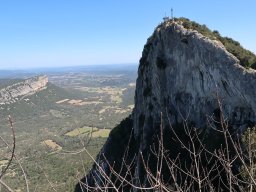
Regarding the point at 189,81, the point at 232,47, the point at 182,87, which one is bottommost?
the point at 182,87

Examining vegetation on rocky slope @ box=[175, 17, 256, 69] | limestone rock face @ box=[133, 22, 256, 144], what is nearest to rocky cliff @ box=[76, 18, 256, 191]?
limestone rock face @ box=[133, 22, 256, 144]

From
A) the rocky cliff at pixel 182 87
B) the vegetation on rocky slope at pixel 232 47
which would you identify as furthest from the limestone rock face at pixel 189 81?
the vegetation on rocky slope at pixel 232 47

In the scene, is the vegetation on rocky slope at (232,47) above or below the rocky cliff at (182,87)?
above

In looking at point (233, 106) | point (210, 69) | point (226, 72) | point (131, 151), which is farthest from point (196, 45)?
point (131, 151)

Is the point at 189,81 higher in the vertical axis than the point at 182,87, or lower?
higher

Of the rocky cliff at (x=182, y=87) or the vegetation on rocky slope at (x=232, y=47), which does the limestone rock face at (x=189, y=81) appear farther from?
the vegetation on rocky slope at (x=232, y=47)

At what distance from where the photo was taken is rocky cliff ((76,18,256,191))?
3906cm

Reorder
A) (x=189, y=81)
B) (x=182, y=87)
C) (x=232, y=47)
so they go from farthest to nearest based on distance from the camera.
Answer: (x=182, y=87)
(x=189, y=81)
(x=232, y=47)

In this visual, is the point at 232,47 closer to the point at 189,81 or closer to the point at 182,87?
the point at 189,81

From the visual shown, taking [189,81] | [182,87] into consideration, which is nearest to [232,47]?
[189,81]

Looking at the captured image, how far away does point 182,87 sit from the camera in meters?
51.7

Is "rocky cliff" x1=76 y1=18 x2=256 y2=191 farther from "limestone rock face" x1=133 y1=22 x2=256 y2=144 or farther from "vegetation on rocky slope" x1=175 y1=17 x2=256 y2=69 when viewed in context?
"vegetation on rocky slope" x1=175 y1=17 x2=256 y2=69

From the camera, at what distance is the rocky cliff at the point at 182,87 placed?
39.1 m

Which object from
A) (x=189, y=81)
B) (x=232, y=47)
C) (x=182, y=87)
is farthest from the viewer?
(x=182, y=87)
